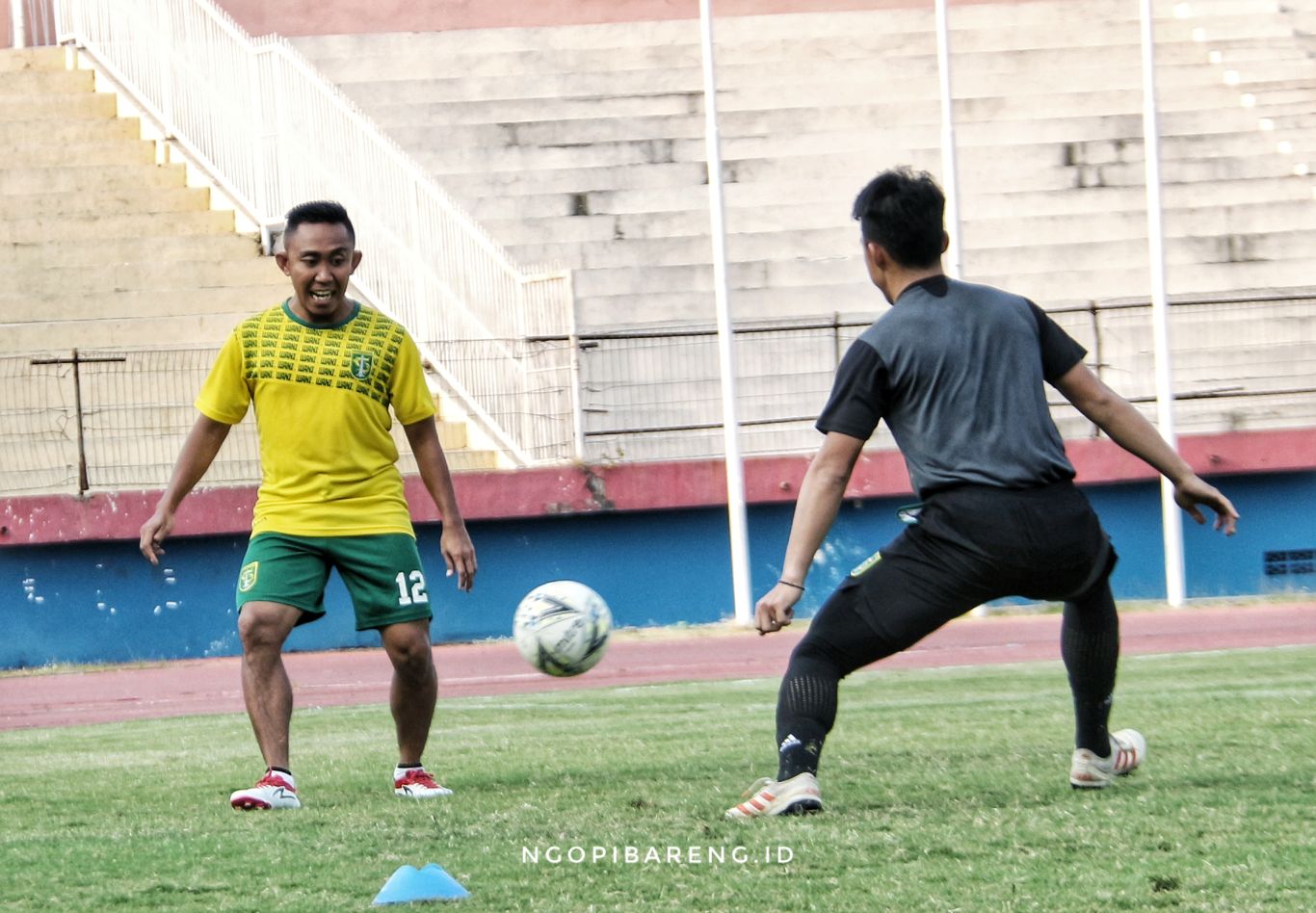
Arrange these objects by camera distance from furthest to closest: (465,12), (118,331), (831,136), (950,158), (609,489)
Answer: (465,12) < (831,136) < (118,331) < (950,158) < (609,489)

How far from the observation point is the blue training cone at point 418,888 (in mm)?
4434

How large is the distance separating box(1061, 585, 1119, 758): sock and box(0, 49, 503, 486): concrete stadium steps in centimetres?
1222

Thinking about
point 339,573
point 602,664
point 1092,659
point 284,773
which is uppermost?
point 339,573

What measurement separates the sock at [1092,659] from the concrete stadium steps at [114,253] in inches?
481

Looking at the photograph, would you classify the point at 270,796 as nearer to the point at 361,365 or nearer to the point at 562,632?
the point at 562,632

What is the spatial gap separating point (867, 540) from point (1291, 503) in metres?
3.85

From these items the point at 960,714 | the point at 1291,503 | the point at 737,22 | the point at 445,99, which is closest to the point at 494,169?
the point at 445,99

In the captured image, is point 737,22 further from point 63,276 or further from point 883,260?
point 883,260

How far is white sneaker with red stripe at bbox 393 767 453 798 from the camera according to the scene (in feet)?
21.4

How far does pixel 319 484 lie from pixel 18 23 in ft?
66.2

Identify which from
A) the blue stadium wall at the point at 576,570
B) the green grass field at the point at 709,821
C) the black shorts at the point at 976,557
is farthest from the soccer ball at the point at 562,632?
the blue stadium wall at the point at 576,570

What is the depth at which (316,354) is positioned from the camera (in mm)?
6512

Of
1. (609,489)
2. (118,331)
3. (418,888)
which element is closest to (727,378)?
(609,489)

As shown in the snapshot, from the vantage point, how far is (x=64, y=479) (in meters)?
16.8
